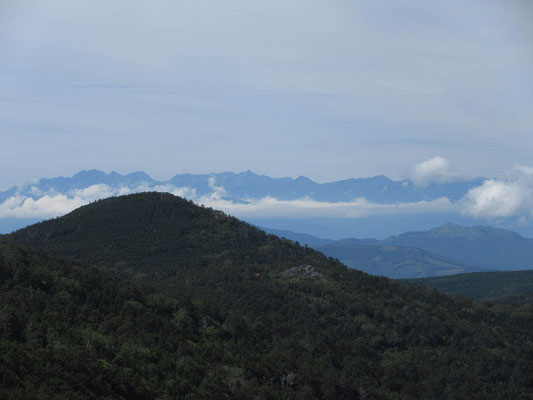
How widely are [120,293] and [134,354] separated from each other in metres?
34.8

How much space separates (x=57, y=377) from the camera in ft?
230

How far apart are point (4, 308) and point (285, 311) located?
105m

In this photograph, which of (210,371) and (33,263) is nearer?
(210,371)

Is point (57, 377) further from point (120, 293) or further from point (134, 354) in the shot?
point (120, 293)

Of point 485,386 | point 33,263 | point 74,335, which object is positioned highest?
point 33,263

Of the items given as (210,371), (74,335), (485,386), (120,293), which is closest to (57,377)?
(74,335)

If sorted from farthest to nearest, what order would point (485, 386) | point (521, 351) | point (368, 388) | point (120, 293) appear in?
point (521, 351)
point (485, 386)
point (120, 293)
point (368, 388)

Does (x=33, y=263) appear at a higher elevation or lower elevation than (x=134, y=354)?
higher

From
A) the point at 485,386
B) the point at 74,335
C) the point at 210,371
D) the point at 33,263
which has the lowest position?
the point at 485,386

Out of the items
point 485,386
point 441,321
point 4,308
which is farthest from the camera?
point 441,321

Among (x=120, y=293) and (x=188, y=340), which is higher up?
(x=120, y=293)

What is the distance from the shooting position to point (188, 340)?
11281cm

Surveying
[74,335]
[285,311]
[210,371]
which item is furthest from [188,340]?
[285,311]

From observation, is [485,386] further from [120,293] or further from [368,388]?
[120,293]
